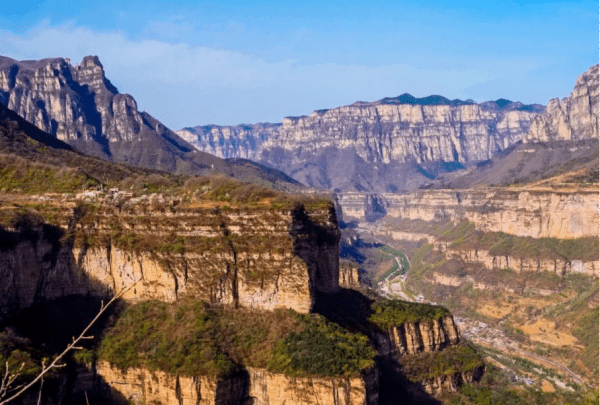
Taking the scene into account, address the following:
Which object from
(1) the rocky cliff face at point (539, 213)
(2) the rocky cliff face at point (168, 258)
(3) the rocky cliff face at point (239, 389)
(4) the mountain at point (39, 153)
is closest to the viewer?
(3) the rocky cliff face at point (239, 389)

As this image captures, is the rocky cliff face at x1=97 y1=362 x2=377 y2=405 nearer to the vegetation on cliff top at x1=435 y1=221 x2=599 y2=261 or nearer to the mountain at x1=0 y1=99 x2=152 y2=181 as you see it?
the mountain at x1=0 y1=99 x2=152 y2=181

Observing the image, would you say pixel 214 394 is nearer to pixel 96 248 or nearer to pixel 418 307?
pixel 96 248

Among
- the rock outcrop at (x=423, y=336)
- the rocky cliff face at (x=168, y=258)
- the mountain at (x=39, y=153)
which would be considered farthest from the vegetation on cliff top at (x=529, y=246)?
the rocky cliff face at (x=168, y=258)

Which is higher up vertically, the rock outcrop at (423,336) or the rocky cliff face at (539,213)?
the rocky cliff face at (539,213)

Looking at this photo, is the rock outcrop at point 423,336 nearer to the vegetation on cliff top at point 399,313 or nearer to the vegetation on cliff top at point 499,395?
the vegetation on cliff top at point 399,313

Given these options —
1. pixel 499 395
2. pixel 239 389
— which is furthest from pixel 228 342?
pixel 499 395

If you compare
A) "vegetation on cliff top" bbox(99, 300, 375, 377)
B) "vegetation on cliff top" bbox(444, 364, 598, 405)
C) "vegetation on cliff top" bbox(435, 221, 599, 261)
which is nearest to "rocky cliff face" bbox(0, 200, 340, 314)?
"vegetation on cliff top" bbox(99, 300, 375, 377)
